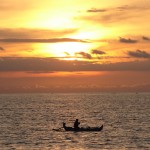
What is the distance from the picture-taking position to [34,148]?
2418 inches

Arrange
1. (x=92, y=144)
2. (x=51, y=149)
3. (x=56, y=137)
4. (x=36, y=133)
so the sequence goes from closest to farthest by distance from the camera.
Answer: (x=51, y=149) → (x=92, y=144) → (x=56, y=137) → (x=36, y=133)

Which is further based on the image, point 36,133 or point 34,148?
point 36,133

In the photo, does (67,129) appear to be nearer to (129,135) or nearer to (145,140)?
(129,135)

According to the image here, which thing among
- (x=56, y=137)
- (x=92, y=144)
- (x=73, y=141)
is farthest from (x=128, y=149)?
(x=56, y=137)

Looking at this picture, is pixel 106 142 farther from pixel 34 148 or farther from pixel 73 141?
pixel 34 148

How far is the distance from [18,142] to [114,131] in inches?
871

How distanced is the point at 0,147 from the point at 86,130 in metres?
22.0

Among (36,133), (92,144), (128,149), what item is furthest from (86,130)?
(128,149)

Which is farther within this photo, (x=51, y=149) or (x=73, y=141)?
(x=73, y=141)

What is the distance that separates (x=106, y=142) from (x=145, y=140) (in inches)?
258

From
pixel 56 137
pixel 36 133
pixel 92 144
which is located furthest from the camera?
pixel 36 133

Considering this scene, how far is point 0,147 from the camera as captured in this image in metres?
61.9

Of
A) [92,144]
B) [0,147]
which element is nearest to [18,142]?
[0,147]

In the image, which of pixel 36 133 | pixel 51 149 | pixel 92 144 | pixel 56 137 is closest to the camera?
pixel 51 149
